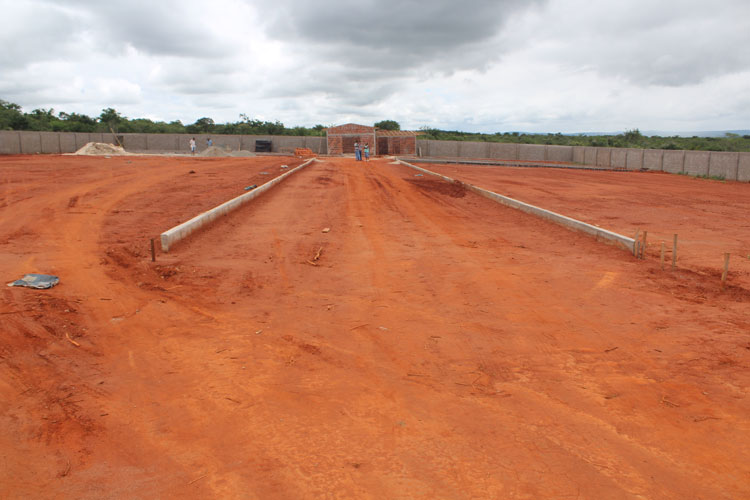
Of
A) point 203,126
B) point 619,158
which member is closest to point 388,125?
point 203,126

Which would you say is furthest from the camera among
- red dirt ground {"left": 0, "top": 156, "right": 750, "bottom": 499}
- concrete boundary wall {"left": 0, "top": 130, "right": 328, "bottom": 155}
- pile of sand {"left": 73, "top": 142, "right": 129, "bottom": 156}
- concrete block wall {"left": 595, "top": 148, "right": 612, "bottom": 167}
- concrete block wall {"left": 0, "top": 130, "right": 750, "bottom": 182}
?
concrete block wall {"left": 595, "top": 148, "right": 612, "bottom": 167}

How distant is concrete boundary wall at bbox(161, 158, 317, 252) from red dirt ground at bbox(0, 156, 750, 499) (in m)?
0.27

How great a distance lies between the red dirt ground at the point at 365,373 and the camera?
3.28 m

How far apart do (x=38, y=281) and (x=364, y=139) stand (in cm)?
4464

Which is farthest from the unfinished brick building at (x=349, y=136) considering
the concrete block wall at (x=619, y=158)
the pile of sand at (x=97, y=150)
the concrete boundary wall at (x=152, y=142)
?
the concrete block wall at (x=619, y=158)

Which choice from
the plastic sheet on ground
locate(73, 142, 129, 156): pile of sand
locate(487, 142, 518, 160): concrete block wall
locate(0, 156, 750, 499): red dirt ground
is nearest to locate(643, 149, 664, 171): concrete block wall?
locate(487, 142, 518, 160): concrete block wall

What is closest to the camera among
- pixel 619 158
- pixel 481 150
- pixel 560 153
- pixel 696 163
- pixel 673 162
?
pixel 696 163

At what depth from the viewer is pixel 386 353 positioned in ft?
16.8

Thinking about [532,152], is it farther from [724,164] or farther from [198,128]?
[198,128]

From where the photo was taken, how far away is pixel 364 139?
49.6 metres

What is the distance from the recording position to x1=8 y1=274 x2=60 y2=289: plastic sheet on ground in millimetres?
6430

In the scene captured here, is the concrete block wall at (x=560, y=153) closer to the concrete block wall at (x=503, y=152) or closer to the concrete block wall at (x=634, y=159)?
the concrete block wall at (x=503, y=152)

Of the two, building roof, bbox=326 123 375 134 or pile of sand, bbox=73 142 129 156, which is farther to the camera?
building roof, bbox=326 123 375 134

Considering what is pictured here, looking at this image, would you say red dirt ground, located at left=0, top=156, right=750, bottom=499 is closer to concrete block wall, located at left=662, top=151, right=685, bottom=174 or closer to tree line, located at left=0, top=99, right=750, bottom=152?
concrete block wall, located at left=662, top=151, right=685, bottom=174
